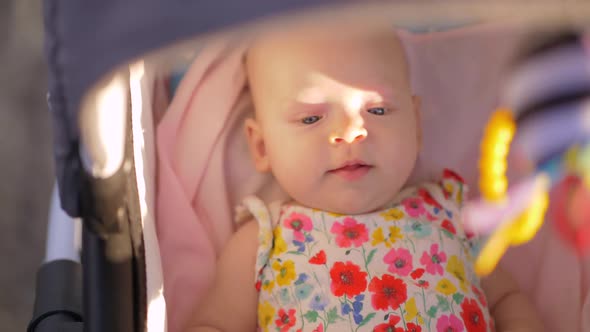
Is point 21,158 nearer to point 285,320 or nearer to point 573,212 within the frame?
point 285,320

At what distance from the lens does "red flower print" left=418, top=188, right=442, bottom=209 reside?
3.95 ft

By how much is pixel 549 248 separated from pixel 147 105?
0.73m

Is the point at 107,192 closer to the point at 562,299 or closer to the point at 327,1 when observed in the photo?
the point at 327,1

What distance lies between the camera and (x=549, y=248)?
1.27 m

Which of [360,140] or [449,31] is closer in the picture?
[360,140]

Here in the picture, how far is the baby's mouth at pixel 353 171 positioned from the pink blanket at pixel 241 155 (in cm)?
23

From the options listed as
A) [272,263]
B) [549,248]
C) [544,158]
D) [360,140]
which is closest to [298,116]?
[360,140]

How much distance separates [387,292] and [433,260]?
0.31 feet

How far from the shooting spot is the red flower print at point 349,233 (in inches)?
43.7

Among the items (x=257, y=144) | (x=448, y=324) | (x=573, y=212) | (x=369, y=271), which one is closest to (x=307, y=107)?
(x=257, y=144)

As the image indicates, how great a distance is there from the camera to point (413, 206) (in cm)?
118

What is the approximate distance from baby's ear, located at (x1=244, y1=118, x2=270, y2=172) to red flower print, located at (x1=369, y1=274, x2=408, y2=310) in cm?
28

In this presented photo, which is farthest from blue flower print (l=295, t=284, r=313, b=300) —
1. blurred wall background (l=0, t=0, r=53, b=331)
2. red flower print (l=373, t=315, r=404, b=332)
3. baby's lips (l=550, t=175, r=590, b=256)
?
blurred wall background (l=0, t=0, r=53, b=331)

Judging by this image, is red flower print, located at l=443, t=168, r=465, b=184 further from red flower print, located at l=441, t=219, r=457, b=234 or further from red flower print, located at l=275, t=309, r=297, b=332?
red flower print, located at l=275, t=309, r=297, b=332
